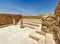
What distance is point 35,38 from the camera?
4.59 meters

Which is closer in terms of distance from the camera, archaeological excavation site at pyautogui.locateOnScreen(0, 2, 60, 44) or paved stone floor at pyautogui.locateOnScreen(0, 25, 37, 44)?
archaeological excavation site at pyautogui.locateOnScreen(0, 2, 60, 44)

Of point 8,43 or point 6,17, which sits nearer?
point 8,43

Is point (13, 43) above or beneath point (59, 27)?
beneath

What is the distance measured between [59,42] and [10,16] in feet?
38.6

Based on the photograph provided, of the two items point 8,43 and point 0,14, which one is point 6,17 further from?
point 8,43

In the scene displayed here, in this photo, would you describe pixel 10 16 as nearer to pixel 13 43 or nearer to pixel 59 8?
pixel 13 43

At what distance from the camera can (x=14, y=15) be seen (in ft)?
42.8

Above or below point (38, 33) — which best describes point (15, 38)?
below

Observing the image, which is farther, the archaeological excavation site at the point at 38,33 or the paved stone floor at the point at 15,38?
the paved stone floor at the point at 15,38

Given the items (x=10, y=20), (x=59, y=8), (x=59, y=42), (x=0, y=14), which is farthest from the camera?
(x=10, y=20)

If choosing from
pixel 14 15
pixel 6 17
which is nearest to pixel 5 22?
pixel 6 17

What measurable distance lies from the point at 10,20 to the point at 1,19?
119cm

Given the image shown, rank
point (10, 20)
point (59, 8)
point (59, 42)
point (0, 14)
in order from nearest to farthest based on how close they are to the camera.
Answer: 1. point (59, 42)
2. point (59, 8)
3. point (0, 14)
4. point (10, 20)

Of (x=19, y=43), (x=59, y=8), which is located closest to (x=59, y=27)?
(x=59, y=8)
